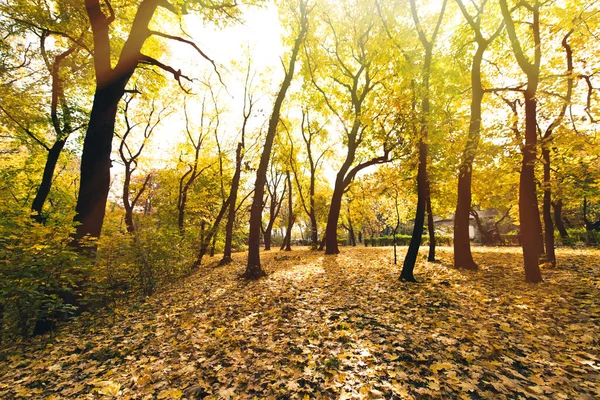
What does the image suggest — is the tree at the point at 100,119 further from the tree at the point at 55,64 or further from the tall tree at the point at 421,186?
the tall tree at the point at 421,186

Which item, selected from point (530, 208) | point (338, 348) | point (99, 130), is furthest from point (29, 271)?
point (530, 208)

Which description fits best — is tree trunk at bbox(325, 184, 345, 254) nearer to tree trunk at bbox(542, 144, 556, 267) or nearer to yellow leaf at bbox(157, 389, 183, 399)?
tree trunk at bbox(542, 144, 556, 267)

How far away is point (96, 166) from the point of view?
6.23 m

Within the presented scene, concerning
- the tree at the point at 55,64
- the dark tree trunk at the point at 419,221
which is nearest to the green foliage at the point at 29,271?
the tree at the point at 55,64

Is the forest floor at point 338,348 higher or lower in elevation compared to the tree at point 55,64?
lower

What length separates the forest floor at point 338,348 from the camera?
3141mm

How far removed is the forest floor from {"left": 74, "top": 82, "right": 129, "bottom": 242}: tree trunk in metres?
2.52

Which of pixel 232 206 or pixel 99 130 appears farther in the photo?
pixel 232 206

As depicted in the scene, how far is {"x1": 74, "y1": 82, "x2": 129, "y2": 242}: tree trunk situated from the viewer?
6.16 meters

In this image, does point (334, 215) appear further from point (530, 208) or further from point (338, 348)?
point (338, 348)

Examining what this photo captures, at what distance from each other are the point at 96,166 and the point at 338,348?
7.17m

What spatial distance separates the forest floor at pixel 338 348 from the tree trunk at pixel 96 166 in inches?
99.4

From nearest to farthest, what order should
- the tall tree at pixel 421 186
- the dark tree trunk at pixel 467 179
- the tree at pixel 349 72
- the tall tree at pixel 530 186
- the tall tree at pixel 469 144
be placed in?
the tall tree at pixel 530 186 → the tall tree at pixel 421 186 → the tall tree at pixel 469 144 → the dark tree trunk at pixel 467 179 → the tree at pixel 349 72

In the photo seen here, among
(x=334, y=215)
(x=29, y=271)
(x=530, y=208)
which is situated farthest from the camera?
(x=334, y=215)
